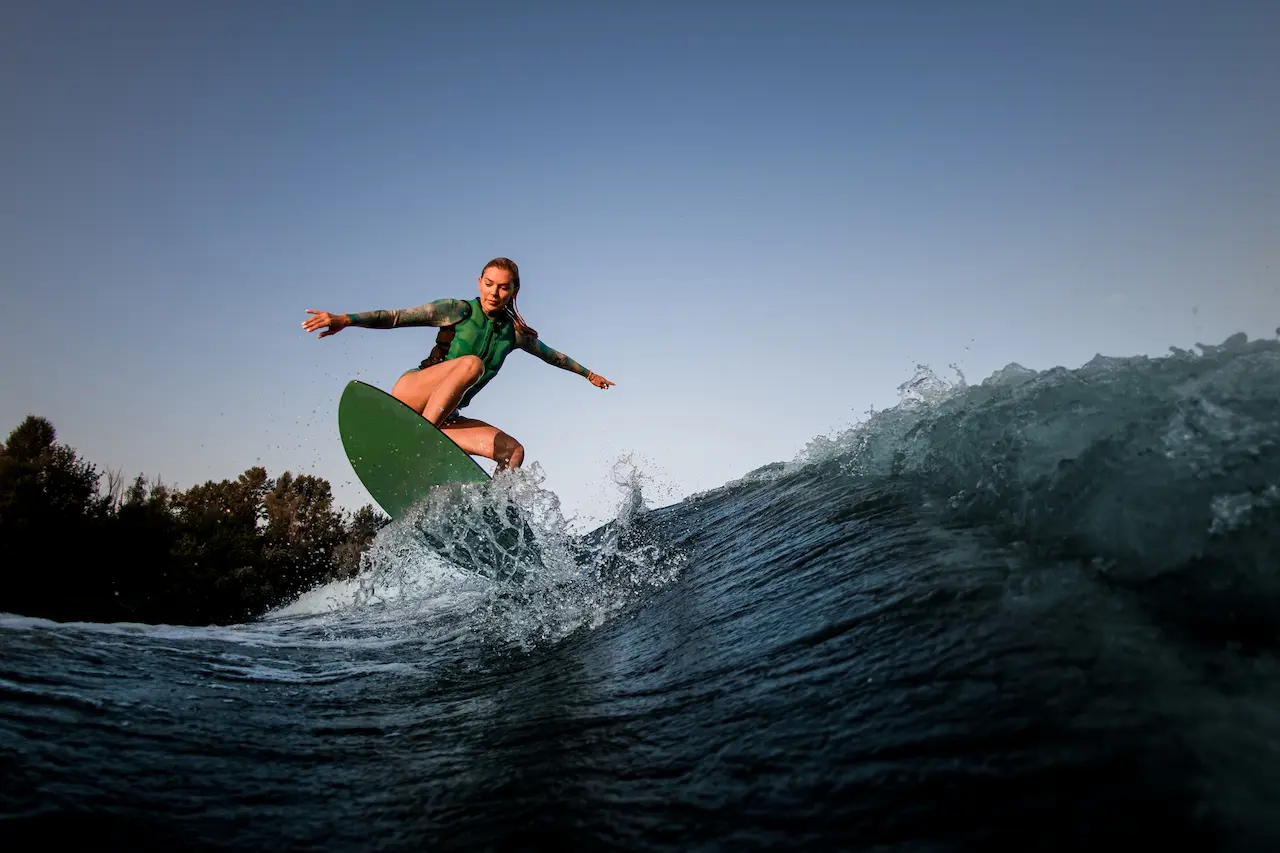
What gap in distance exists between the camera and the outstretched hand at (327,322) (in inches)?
232

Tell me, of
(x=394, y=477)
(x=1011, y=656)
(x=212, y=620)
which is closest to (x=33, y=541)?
(x=212, y=620)

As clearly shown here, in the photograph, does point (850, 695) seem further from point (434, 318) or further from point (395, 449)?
point (434, 318)

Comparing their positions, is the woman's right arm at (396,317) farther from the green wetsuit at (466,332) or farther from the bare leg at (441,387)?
the bare leg at (441,387)

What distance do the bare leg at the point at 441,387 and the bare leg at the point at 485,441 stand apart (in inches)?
10.1

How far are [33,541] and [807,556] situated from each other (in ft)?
92.4

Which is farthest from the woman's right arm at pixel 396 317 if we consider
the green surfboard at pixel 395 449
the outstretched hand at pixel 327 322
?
the green surfboard at pixel 395 449

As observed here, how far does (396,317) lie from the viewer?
6.46 m

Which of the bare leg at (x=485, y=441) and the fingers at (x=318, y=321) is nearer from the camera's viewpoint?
the fingers at (x=318, y=321)

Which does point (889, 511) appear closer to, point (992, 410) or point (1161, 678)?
point (992, 410)

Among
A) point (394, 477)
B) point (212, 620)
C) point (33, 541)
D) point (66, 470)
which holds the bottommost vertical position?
point (212, 620)

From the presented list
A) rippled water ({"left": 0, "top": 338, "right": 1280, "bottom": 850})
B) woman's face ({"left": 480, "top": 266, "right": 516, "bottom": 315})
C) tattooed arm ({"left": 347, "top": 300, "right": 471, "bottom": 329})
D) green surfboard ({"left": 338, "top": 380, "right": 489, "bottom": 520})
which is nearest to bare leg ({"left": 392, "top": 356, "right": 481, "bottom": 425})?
green surfboard ({"left": 338, "top": 380, "right": 489, "bottom": 520})

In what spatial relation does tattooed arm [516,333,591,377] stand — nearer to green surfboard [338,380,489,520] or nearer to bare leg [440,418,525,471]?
bare leg [440,418,525,471]

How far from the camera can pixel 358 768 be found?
2.49 meters

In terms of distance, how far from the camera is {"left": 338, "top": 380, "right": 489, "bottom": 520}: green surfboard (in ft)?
20.4
